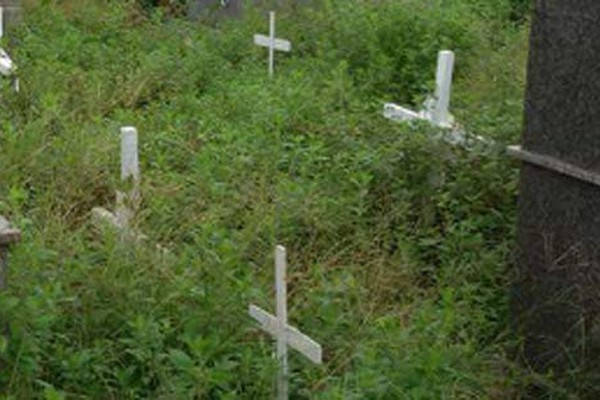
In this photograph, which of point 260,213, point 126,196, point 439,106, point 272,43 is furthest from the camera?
point 272,43

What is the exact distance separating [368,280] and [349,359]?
2.74 feet

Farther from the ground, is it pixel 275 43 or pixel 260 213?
pixel 260 213

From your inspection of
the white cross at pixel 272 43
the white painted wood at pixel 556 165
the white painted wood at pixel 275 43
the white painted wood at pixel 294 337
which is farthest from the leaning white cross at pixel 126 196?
the white painted wood at pixel 275 43

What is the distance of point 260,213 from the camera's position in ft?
16.1

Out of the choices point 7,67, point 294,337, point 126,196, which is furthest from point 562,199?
point 7,67

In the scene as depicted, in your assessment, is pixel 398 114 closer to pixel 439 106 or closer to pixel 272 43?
pixel 439 106

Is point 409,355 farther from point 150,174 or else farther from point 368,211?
point 150,174

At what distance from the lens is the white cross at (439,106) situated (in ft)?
19.7

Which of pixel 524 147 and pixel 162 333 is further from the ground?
pixel 524 147

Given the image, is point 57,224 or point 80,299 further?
point 57,224

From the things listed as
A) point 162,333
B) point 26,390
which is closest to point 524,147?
point 162,333

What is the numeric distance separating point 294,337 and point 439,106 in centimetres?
266

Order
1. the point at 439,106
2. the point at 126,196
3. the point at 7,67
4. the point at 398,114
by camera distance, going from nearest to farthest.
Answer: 1. the point at 126,196
2. the point at 439,106
3. the point at 398,114
4. the point at 7,67

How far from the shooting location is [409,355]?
12.3 ft
